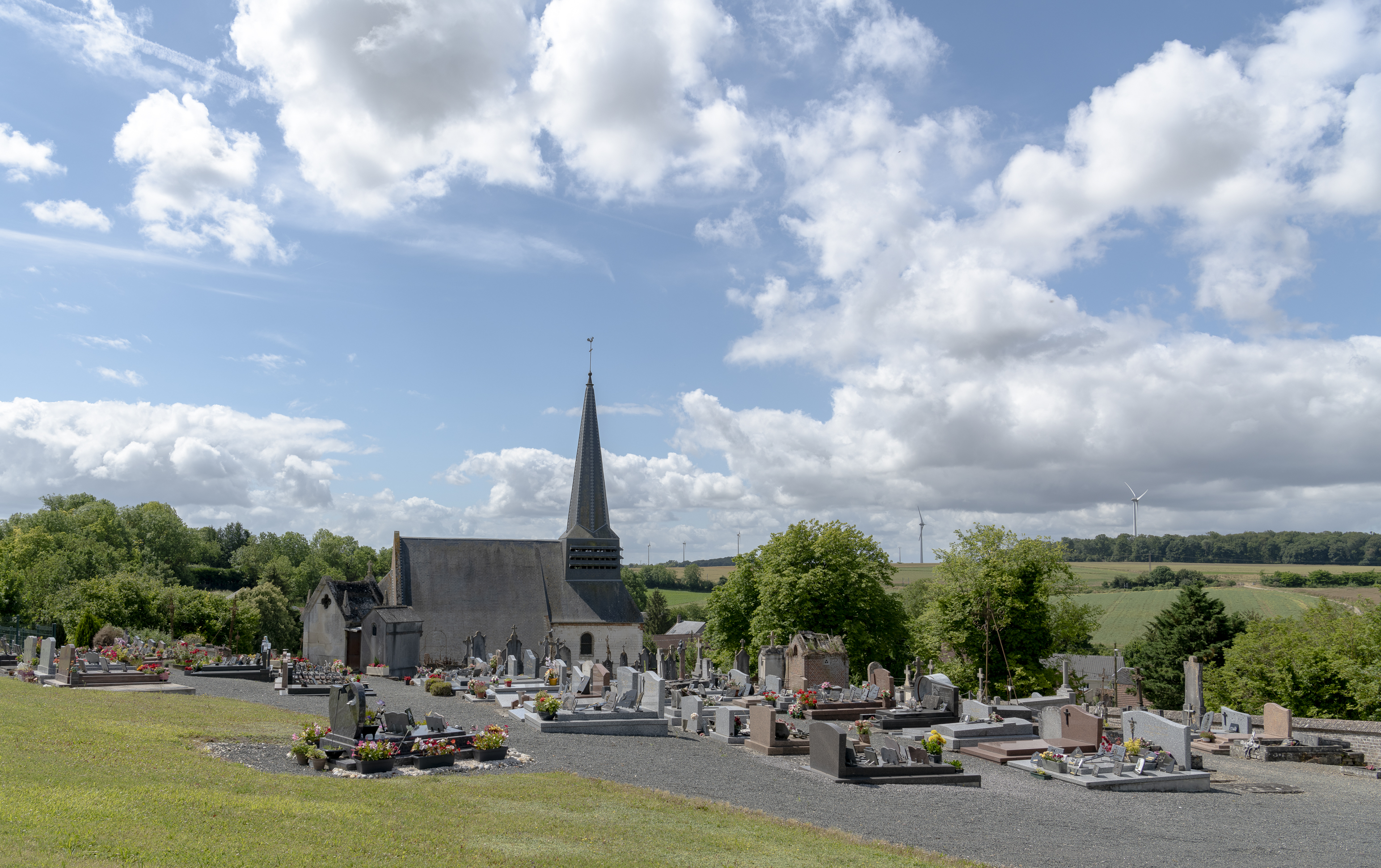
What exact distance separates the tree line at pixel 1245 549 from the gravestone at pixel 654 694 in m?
99.9

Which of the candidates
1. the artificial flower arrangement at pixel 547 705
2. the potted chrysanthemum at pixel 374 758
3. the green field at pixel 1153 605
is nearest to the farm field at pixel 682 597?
the green field at pixel 1153 605

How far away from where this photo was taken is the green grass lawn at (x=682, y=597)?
128288 mm

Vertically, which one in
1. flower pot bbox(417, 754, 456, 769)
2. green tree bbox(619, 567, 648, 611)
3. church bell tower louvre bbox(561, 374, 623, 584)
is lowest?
green tree bbox(619, 567, 648, 611)

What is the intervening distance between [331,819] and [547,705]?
34.9 feet

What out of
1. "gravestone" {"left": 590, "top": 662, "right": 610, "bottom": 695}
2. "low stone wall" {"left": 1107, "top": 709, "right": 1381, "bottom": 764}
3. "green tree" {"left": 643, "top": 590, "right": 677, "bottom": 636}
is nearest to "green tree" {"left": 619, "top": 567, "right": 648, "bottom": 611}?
"green tree" {"left": 643, "top": 590, "right": 677, "bottom": 636}

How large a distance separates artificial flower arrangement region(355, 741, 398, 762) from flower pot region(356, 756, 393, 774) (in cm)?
3

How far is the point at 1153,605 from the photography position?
→ 87250 millimetres

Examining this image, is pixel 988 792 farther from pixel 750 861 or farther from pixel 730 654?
pixel 730 654

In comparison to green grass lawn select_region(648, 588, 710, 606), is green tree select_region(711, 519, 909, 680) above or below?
above

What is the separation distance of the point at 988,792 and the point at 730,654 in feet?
98.8

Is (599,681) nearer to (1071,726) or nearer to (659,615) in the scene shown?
(1071,726)

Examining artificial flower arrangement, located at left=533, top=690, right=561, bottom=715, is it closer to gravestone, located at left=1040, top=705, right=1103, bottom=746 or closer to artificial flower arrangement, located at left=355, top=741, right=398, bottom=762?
artificial flower arrangement, located at left=355, top=741, right=398, bottom=762

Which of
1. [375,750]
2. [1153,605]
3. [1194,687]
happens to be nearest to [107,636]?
[375,750]

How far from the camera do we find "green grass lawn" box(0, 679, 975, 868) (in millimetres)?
8102
